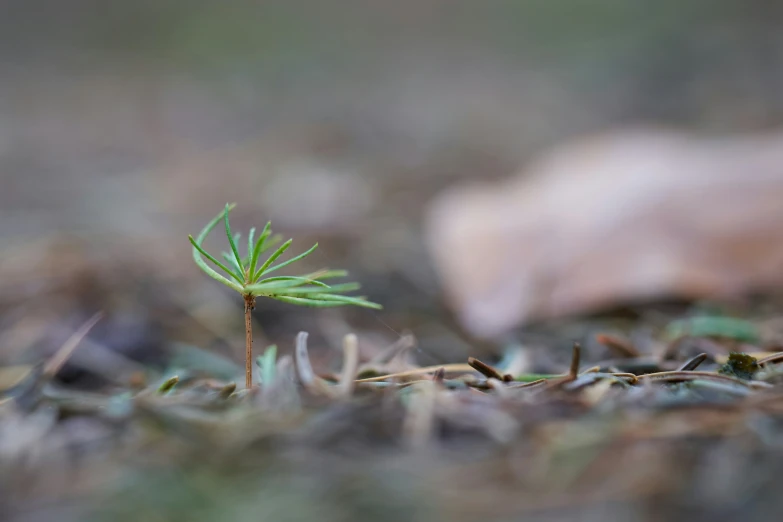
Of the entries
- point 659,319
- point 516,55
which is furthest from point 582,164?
point 516,55

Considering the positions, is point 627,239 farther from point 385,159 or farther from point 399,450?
point 385,159

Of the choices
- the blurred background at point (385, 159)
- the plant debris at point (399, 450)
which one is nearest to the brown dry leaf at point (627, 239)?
the blurred background at point (385, 159)

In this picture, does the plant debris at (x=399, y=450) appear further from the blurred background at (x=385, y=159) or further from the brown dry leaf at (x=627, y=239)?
the brown dry leaf at (x=627, y=239)

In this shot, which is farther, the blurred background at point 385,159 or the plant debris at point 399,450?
the blurred background at point 385,159

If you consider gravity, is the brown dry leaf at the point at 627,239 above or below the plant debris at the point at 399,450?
above

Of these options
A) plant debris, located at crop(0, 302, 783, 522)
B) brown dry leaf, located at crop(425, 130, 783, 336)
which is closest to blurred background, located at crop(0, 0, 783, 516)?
brown dry leaf, located at crop(425, 130, 783, 336)

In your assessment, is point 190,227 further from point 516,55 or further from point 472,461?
point 516,55

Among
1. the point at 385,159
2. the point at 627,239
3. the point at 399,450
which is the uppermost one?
the point at 385,159

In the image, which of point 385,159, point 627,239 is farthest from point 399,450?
point 385,159
